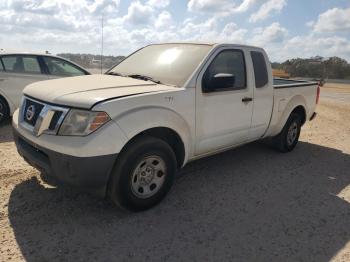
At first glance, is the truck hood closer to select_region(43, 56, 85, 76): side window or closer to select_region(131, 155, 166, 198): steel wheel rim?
select_region(131, 155, 166, 198): steel wheel rim

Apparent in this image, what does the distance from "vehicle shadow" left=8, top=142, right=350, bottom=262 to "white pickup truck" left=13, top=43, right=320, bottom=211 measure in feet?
1.17

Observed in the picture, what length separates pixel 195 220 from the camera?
3.88 meters

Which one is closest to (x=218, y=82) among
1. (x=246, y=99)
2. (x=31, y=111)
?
(x=246, y=99)

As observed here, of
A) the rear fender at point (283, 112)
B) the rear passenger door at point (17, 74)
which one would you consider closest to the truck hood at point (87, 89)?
the rear fender at point (283, 112)

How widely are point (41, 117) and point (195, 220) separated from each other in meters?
1.92

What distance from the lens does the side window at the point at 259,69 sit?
5383 mm

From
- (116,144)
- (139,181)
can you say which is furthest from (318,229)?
(116,144)

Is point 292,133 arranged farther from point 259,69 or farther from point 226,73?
point 226,73

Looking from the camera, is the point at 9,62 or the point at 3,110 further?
the point at 9,62

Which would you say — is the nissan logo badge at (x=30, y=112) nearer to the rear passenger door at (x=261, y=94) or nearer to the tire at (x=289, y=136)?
the rear passenger door at (x=261, y=94)

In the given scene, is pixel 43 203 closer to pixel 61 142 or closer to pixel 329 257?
pixel 61 142

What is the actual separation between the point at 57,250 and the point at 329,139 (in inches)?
270

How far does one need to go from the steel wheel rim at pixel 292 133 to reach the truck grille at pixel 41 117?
14.9 feet

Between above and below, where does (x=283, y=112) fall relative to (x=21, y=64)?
below
